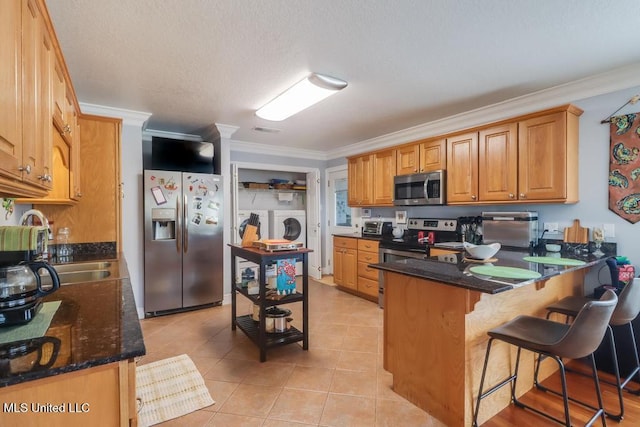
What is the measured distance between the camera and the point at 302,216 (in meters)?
5.97

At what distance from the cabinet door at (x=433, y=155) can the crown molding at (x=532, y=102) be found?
271 mm

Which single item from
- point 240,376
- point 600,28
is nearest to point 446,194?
point 600,28

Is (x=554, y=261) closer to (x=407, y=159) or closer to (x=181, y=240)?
(x=407, y=159)

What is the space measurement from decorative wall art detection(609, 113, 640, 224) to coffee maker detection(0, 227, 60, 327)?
3720 millimetres

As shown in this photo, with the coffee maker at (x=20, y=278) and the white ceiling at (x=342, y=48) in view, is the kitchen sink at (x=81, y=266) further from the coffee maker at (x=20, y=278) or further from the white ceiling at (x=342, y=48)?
the white ceiling at (x=342, y=48)

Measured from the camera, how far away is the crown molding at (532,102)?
99.0 inches

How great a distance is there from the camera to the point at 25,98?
104 centimetres

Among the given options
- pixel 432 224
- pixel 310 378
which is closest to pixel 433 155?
pixel 432 224

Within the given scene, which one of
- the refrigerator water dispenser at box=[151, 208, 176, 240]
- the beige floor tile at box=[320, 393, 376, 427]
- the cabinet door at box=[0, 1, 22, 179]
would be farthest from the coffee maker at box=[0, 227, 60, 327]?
the refrigerator water dispenser at box=[151, 208, 176, 240]

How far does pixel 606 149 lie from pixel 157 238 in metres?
4.52

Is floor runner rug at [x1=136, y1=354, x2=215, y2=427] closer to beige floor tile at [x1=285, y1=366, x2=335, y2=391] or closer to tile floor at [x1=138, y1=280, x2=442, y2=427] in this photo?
tile floor at [x1=138, y1=280, x2=442, y2=427]

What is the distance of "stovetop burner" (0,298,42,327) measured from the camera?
108cm

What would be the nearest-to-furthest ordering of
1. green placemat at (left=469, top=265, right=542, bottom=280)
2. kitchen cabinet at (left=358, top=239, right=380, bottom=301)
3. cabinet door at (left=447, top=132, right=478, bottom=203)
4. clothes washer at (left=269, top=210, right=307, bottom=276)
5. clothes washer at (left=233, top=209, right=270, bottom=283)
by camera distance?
1. green placemat at (left=469, top=265, right=542, bottom=280)
2. cabinet door at (left=447, top=132, right=478, bottom=203)
3. kitchen cabinet at (left=358, top=239, right=380, bottom=301)
4. clothes washer at (left=233, top=209, right=270, bottom=283)
5. clothes washer at (left=269, top=210, right=307, bottom=276)

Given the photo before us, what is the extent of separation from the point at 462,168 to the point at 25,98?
3.50 metres
